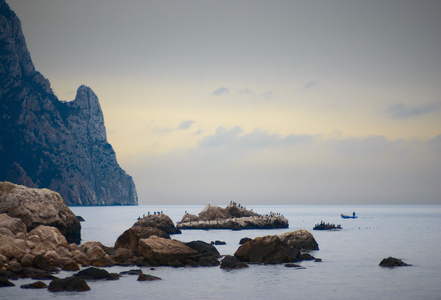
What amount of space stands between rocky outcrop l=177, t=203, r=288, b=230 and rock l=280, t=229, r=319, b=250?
3743 cm

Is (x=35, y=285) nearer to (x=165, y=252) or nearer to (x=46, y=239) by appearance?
(x=165, y=252)

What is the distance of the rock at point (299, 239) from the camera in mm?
44594

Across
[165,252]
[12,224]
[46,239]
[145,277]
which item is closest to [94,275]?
[145,277]

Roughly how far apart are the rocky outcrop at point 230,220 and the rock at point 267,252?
1852 inches

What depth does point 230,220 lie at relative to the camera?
85.0 meters

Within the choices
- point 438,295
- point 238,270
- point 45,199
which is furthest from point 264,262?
point 45,199

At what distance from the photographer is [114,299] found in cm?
2422

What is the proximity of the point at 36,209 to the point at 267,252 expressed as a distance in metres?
20.9

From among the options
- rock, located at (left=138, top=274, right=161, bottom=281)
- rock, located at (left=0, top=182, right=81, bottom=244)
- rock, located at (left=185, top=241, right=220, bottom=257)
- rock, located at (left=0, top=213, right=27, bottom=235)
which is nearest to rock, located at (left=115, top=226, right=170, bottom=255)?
rock, located at (left=185, top=241, right=220, bottom=257)

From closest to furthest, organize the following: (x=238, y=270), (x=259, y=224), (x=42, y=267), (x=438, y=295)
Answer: (x=438, y=295), (x=42, y=267), (x=238, y=270), (x=259, y=224)

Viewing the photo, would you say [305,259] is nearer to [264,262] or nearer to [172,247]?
[264,262]

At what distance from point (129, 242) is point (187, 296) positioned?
1455cm

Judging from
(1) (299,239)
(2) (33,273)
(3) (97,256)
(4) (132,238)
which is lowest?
(2) (33,273)

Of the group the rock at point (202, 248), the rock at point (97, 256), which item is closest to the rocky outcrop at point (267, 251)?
the rock at point (202, 248)
